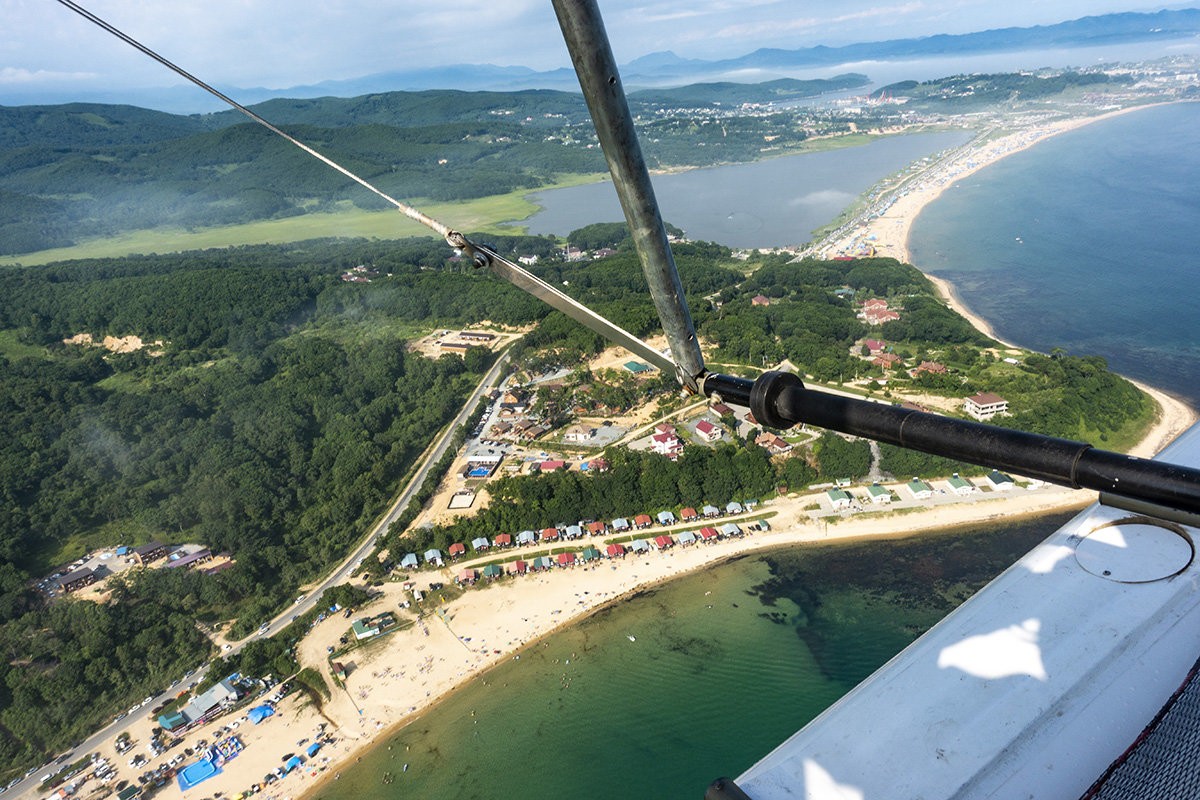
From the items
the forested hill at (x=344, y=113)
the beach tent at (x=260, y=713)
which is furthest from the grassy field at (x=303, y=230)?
the forested hill at (x=344, y=113)

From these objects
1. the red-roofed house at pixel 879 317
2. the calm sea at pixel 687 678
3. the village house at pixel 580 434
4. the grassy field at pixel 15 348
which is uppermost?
the grassy field at pixel 15 348

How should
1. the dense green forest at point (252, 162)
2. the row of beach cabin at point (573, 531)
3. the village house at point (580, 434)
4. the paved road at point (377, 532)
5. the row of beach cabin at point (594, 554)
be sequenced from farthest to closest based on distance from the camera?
1. the dense green forest at point (252, 162)
2. the village house at point (580, 434)
3. the row of beach cabin at point (573, 531)
4. the row of beach cabin at point (594, 554)
5. the paved road at point (377, 532)

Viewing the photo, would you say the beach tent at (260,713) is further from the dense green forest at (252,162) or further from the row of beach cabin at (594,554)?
the dense green forest at (252,162)

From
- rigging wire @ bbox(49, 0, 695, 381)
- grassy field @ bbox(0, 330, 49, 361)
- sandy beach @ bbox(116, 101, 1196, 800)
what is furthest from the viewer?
grassy field @ bbox(0, 330, 49, 361)

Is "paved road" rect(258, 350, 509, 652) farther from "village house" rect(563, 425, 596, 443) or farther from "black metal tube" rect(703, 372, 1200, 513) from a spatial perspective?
"black metal tube" rect(703, 372, 1200, 513)

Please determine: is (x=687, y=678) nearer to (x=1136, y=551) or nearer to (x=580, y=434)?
(x=580, y=434)

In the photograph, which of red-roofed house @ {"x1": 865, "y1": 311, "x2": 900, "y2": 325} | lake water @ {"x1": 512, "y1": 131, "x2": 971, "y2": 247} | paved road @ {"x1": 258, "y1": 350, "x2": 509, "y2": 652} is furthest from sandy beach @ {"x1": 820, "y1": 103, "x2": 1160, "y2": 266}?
paved road @ {"x1": 258, "y1": 350, "x2": 509, "y2": 652}

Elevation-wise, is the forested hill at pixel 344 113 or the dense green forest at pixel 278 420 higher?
the forested hill at pixel 344 113
